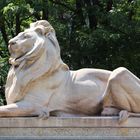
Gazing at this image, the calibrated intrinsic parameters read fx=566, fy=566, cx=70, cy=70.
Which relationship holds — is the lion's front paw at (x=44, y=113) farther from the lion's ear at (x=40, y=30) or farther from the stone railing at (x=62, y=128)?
the lion's ear at (x=40, y=30)

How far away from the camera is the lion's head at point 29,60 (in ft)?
25.2

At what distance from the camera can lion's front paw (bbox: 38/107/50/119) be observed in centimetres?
748

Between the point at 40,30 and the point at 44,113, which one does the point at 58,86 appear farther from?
the point at 40,30

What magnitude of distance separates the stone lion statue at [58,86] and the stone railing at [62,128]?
197 mm

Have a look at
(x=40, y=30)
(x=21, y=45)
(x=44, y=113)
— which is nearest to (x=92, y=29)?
(x=40, y=30)

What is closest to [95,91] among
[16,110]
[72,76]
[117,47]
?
[72,76]

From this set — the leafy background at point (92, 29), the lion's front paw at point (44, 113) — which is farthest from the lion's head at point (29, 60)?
the leafy background at point (92, 29)

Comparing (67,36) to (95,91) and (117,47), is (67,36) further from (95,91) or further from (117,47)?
(95,91)

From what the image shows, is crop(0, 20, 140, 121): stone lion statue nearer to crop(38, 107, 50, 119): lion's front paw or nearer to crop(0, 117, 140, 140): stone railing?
crop(38, 107, 50, 119): lion's front paw

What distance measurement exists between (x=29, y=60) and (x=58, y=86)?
54 centimetres

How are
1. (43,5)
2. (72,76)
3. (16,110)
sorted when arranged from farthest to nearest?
(43,5), (72,76), (16,110)

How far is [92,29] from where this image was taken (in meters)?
14.9

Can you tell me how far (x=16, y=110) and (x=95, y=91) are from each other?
1.15 metres

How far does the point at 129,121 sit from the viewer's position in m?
7.61
